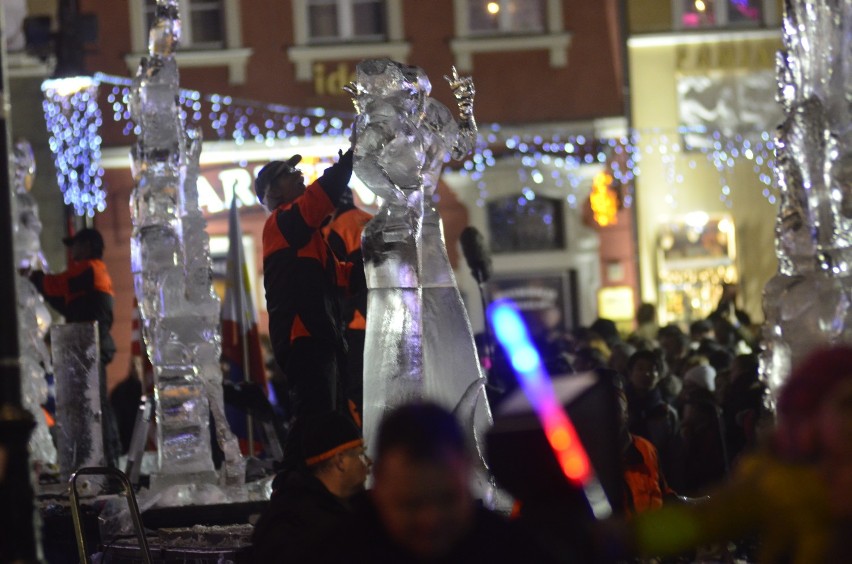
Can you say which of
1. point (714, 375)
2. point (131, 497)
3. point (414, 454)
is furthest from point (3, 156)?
point (714, 375)

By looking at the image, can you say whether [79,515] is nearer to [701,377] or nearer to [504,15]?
[701,377]

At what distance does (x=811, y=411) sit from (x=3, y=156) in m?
1.87

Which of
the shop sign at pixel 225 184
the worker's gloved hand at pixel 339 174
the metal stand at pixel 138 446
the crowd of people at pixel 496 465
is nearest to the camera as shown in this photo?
the crowd of people at pixel 496 465

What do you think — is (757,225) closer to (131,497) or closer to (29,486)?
(131,497)

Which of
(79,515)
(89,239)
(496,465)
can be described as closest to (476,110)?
(89,239)

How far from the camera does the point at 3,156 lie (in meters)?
3.60

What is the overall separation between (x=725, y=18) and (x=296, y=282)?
1661cm

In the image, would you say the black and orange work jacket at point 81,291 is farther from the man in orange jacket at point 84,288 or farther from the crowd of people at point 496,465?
the crowd of people at point 496,465

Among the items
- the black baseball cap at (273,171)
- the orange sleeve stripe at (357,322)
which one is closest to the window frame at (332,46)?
the orange sleeve stripe at (357,322)

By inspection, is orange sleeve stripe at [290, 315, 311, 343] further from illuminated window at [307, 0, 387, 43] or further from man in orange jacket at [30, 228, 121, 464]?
illuminated window at [307, 0, 387, 43]

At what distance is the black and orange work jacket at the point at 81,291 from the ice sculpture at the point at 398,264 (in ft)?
14.4

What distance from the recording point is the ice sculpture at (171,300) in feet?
29.4

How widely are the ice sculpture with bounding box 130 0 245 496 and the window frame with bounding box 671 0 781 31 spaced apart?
15.0 metres

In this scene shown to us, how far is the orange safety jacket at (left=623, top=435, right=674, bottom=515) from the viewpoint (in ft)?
19.8
